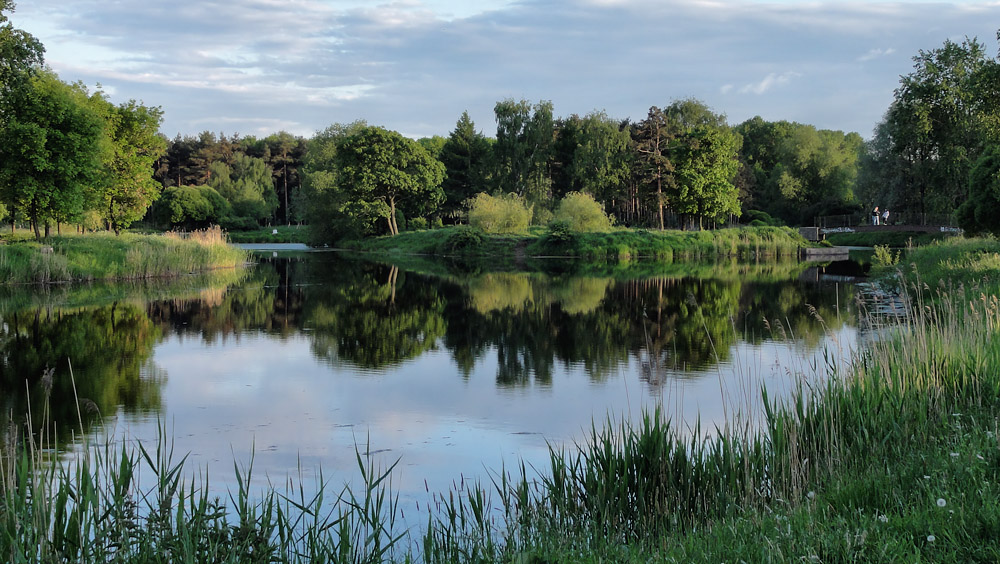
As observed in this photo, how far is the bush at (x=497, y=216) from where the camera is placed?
5150 centimetres

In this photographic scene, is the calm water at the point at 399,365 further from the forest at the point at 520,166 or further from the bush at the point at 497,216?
the bush at the point at 497,216

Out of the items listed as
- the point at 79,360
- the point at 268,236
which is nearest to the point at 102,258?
the point at 79,360

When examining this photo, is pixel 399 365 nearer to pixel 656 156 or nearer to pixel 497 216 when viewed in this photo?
pixel 497 216

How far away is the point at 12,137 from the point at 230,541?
26.3 metres

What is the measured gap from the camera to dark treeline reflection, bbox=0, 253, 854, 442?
39.5ft

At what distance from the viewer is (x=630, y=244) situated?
Result: 47.9 metres

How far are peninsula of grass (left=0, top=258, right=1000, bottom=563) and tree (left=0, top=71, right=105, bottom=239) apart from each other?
22878 millimetres

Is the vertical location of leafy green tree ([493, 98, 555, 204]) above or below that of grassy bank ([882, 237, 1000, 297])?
above

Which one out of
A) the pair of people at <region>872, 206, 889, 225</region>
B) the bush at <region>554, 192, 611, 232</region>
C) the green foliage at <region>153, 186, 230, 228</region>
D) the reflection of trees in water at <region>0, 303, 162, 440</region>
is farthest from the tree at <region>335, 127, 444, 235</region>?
the reflection of trees in water at <region>0, 303, 162, 440</region>

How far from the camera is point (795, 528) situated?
4.27 m

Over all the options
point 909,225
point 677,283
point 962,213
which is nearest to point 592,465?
point 962,213

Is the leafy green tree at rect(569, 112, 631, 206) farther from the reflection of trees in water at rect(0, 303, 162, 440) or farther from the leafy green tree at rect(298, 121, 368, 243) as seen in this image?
the reflection of trees in water at rect(0, 303, 162, 440)

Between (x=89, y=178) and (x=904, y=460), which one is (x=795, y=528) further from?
(x=89, y=178)

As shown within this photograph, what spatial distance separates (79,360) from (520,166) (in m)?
53.5
